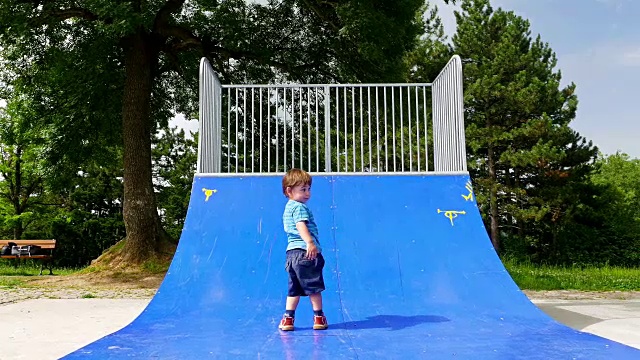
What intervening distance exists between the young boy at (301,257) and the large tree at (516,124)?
2014 centimetres

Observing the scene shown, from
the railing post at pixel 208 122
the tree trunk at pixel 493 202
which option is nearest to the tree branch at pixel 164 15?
the railing post at pixel 208 122

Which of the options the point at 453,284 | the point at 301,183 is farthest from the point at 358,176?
the point at 301,183

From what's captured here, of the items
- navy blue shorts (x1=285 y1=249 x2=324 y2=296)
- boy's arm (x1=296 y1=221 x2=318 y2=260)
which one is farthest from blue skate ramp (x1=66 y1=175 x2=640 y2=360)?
boy's arm (x1=296 y1=221 x2=318 y2=260)

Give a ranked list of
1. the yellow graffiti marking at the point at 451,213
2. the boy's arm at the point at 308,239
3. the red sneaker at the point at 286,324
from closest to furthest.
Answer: the boy's arm at the point at 308,239, the red sneaker at the point at 286,324, the yellow graffiti marking at the point at 451,213

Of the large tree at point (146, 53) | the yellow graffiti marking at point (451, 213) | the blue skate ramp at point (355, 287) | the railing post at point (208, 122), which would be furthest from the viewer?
the large tree at point (146, 53)

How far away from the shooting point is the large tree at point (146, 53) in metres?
9.89

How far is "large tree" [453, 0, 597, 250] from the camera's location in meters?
22.5

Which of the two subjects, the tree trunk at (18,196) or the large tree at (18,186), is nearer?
the large tree at (18,186)

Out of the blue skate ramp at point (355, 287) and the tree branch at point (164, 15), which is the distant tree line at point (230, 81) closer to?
the tree branch at point (164, 15)

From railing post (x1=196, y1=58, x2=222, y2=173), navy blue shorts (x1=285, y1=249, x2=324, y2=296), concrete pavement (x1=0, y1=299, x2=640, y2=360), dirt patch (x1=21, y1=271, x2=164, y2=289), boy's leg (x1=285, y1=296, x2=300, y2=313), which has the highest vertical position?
railing post (x1=196, y1=58, x2=222, y2=173)

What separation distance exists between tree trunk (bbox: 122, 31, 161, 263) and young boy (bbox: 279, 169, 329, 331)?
7.63 meters

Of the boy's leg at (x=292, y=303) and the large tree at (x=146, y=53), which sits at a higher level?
the large tree at (x=146, y=53)

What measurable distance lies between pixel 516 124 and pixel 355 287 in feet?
72.1

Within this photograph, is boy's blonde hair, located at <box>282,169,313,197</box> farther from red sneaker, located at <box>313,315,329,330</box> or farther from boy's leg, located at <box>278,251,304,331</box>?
red sneaker, located at <box>313,315,329,330</box>
